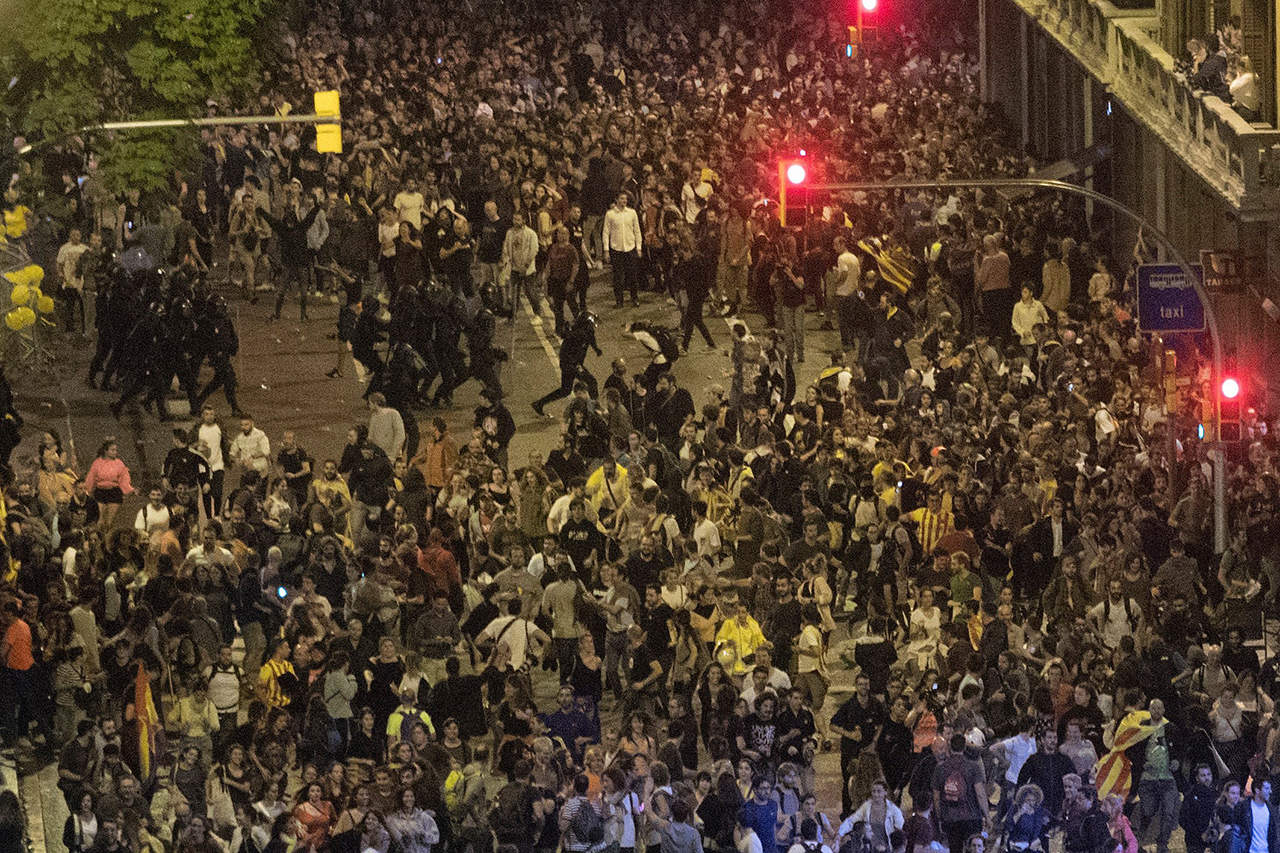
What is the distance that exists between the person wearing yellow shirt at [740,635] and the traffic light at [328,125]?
695 centimetres

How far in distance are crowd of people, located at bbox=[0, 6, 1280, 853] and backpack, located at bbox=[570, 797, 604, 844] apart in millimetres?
23

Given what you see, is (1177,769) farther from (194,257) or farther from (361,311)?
(194,257)

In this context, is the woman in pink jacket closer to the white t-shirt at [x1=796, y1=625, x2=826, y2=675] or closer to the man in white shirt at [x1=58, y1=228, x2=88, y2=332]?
the man in white shirt at [x1=58, y1=228, x2=88, y2=332]

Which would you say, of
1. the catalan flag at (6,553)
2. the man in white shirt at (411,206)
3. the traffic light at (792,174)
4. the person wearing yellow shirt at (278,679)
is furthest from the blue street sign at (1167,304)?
the catalan flag at (6,553)

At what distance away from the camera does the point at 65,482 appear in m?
30.6

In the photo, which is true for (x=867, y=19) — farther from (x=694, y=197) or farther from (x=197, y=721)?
(x=197, y=721)

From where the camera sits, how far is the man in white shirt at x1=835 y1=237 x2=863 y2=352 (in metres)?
36.1

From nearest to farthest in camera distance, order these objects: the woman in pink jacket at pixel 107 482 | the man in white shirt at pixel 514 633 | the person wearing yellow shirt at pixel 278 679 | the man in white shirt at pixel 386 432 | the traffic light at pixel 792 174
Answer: the person wearing yellow shirt at pixel 278 679 → the man in white shirt at pixel 514 633 → the woman in pink jacket at pixel 107 482 → the man in white shirt at pixel 386 432 → the traffic light at pixel 792 174

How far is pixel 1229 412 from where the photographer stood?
30859mm

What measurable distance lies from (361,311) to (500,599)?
28.4ft

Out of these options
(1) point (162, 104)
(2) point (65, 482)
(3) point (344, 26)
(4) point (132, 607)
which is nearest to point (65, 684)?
(4) point (132, 607)

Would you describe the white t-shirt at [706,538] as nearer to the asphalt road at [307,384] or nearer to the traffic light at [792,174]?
the traffic light at [792,174]

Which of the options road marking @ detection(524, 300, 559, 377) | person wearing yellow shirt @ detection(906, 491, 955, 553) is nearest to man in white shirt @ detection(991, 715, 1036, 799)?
person wearing yellow shirt @ detection(906, 491, 955, 553)

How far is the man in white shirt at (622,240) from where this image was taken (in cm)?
3809
